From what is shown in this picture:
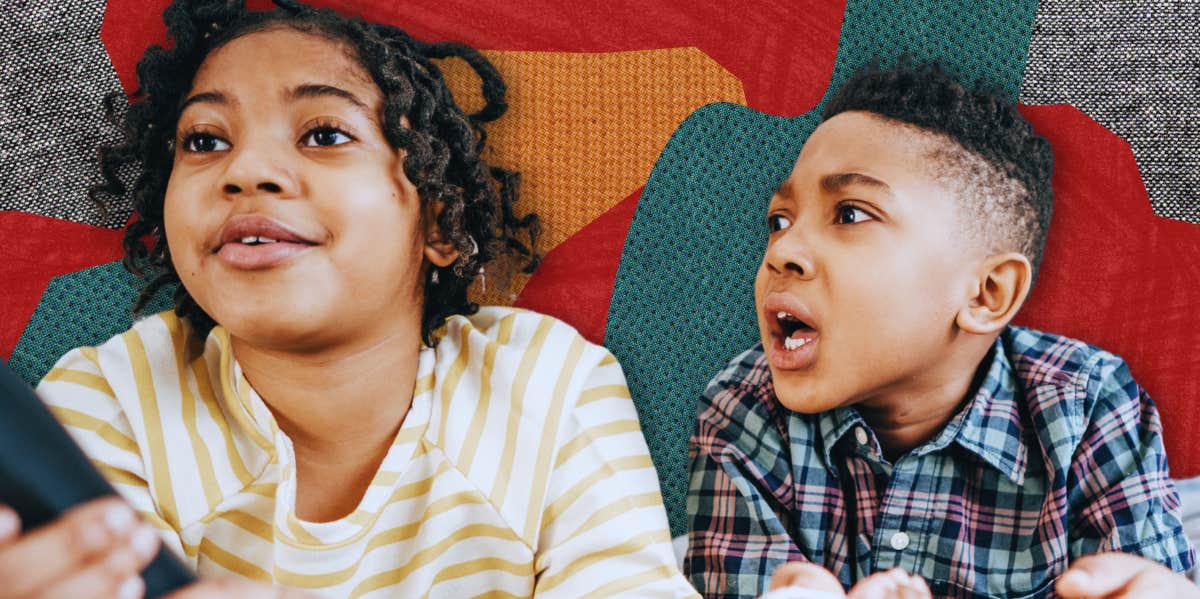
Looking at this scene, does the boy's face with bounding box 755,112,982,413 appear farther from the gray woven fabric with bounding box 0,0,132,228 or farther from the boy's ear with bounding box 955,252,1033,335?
the gray woven fabric with bounding box 0,0,132,228

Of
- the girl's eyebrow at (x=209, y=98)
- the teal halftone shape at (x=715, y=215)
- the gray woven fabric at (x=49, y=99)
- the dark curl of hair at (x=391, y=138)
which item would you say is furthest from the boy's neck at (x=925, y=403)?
the gray woven fabric at (x=49, y=99)

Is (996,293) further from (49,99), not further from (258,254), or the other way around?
(49,99)

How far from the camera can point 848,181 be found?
0.83 meters

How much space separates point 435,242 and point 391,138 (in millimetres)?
102

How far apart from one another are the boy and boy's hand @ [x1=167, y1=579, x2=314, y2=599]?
1.46 feet

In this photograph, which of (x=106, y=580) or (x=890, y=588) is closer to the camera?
(x=106, y=580)

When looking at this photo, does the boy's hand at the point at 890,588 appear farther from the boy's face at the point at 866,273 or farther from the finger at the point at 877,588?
the boy's face at the point at 866,273

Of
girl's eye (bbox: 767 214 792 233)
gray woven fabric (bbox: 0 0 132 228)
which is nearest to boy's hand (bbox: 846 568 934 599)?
girl's eye (bbox: 767 214 792 233)

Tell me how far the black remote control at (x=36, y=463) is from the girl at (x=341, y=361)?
14.2 inches

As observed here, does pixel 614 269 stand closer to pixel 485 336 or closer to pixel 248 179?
pixel 485 336

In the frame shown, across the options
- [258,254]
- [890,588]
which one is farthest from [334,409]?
[890,588]

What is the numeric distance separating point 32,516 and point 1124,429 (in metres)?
0.81

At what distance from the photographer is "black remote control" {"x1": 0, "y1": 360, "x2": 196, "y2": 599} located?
0.44 m

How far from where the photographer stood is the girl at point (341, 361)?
84 cm
